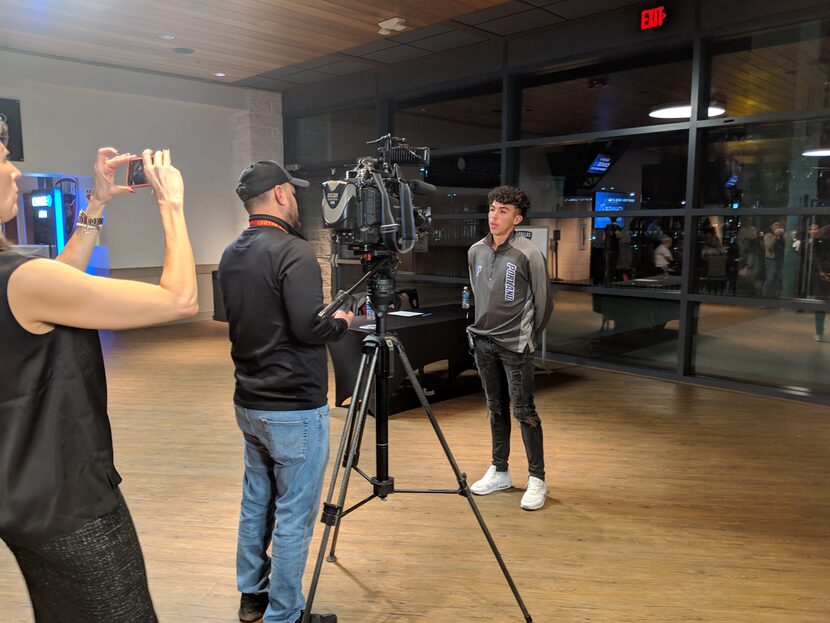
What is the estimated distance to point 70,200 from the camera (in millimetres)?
7668

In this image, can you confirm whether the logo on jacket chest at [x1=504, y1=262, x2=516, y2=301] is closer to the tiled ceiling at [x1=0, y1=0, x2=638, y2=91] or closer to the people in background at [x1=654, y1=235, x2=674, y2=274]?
the tiled ceiling at [x1=0, y1=0, x2=638, y2=91]

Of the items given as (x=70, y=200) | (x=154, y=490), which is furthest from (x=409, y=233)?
(x=70, y=200)

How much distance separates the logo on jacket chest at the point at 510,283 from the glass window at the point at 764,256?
3.17m

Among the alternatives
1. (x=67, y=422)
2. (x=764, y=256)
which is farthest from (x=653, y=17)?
(x=67, y=422)

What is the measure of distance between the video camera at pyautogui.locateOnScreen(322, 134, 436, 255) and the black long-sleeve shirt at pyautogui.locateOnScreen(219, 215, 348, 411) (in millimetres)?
170

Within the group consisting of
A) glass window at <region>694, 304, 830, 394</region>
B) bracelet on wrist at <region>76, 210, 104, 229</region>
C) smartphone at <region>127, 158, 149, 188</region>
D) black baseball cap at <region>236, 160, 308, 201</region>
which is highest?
black baseball cap at <region>236, 160, 308, 201</region>

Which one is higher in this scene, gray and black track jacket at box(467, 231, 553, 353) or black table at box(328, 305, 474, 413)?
gray and black track jacket at box(467, 231, 553, 353)

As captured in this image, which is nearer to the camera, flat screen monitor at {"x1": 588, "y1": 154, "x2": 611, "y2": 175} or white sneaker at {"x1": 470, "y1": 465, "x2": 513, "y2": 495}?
white sneaker at {"x1": 470, "y1": 465, "x2": 513, "y2": 495}

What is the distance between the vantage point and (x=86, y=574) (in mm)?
1110

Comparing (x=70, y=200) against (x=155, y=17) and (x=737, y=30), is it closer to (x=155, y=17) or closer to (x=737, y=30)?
(x=155, y=17)

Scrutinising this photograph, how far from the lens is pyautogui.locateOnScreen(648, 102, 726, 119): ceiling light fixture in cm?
520

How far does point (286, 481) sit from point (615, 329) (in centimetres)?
487

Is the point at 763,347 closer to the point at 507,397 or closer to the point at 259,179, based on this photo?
the point at 507,397

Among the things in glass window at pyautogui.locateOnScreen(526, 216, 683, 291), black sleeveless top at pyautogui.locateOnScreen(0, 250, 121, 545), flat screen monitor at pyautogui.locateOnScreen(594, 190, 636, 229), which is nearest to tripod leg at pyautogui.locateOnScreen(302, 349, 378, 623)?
black sleeveless top at pyautogui.locateOnScreen(0, 250, 121, 545)
